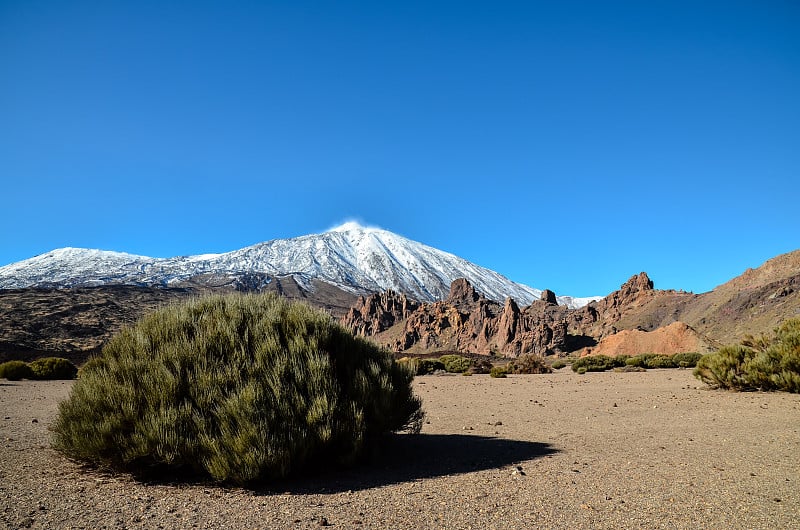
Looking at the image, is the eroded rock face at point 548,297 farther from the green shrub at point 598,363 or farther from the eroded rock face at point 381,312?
the green shrub at point 598,363

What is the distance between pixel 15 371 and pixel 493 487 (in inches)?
1074

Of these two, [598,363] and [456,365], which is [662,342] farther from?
[456,365]

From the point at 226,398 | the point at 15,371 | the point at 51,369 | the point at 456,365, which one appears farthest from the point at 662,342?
the point at 15,371

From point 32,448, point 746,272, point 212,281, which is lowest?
point 32,448

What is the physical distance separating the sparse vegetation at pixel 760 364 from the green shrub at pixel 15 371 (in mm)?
29925

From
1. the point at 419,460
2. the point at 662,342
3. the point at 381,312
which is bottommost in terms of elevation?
the point at 419,460

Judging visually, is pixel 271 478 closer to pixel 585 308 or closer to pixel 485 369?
pixel 485 369

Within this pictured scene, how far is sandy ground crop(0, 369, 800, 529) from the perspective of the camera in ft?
15.2

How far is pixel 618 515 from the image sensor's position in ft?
15.5

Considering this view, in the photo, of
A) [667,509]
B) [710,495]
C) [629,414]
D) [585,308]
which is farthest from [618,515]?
[585,308]

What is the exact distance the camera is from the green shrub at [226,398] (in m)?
5.52

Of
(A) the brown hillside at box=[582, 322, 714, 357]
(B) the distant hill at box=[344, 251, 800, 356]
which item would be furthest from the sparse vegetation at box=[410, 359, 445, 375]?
(A) the brown hillside at box=[582, 322, 714, 357]

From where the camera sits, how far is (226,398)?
18.7 feet

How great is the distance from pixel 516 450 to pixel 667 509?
3.08 meters
